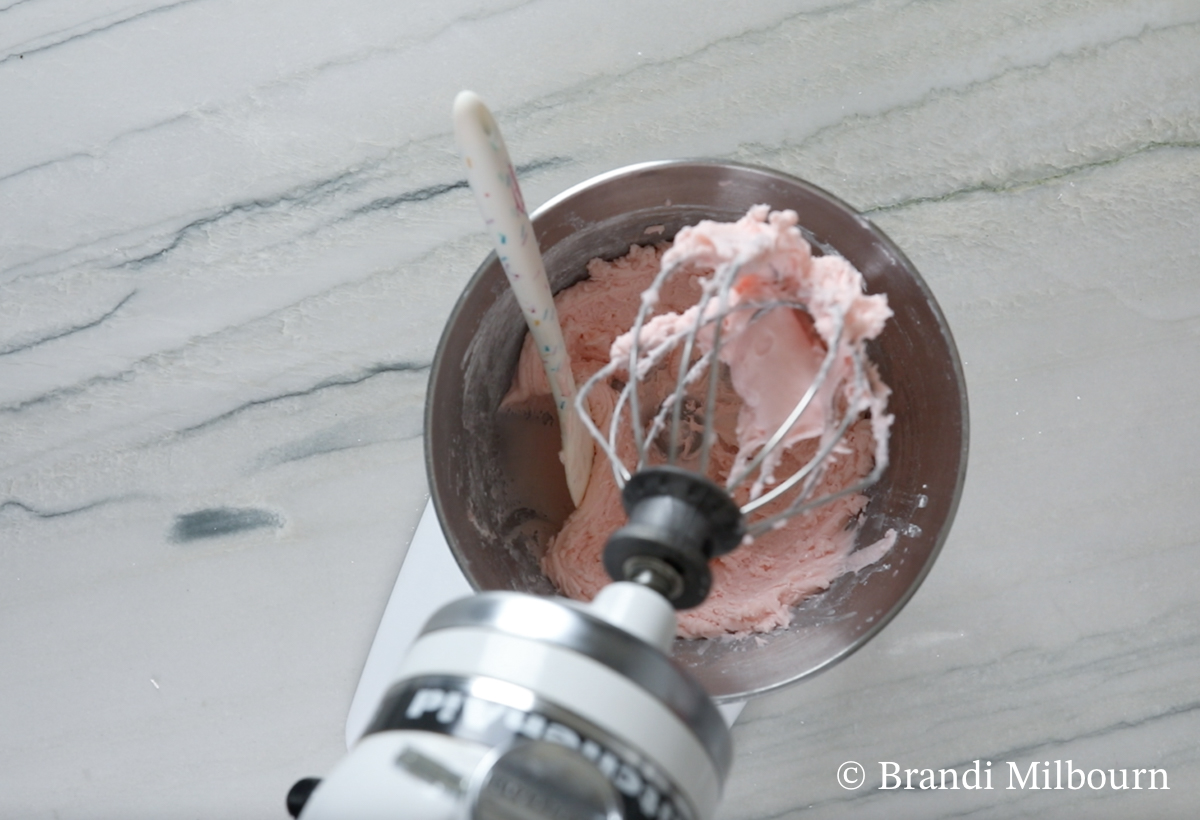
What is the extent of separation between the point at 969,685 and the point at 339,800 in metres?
0.57

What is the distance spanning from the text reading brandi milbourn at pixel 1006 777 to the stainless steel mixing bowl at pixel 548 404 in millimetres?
205

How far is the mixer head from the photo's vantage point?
44 cm

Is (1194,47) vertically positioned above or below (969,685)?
above

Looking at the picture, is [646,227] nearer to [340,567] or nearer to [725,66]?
[725,66]

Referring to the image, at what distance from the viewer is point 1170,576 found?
78 cm

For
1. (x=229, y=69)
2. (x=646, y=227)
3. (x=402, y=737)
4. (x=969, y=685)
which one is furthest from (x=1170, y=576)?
(x=229, y=69)

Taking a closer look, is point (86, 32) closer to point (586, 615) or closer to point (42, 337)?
point (42, 337)

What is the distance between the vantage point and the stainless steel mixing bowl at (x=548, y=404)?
1.91ft

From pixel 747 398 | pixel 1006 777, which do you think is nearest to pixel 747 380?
pixel 747 398
